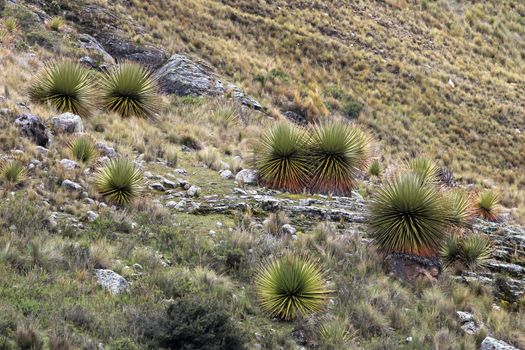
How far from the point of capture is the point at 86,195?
8.91 m

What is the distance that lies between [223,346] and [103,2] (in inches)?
819

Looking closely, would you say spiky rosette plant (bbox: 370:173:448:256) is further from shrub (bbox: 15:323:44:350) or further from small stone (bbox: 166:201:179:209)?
shrub (bbox: 15:323:44:350)

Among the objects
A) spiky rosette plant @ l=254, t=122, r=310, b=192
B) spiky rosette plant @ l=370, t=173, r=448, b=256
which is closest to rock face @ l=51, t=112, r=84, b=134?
spiky rosette plant @ l=254, t=122, r=310, b=192

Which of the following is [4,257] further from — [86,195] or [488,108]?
[488,108]

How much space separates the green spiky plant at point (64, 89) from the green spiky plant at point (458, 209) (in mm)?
7933

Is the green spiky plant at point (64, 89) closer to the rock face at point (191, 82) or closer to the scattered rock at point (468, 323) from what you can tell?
the rock face at point (191, 82)

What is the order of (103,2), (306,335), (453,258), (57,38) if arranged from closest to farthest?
(306,335)
(453,258)
(57,38)
(103,2)

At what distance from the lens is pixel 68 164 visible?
9.66 meters

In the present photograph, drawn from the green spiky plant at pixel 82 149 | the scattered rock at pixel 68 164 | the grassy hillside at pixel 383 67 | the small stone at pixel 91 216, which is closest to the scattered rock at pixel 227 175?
the green spiky plant at pixel 82 149

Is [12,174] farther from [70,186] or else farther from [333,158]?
[333,158]

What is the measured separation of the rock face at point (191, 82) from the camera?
19094 mm

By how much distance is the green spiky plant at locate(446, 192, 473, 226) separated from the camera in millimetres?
9790

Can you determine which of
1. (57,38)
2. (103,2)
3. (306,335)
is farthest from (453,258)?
(103,2)

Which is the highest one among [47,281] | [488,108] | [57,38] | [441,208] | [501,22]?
[501,22]
